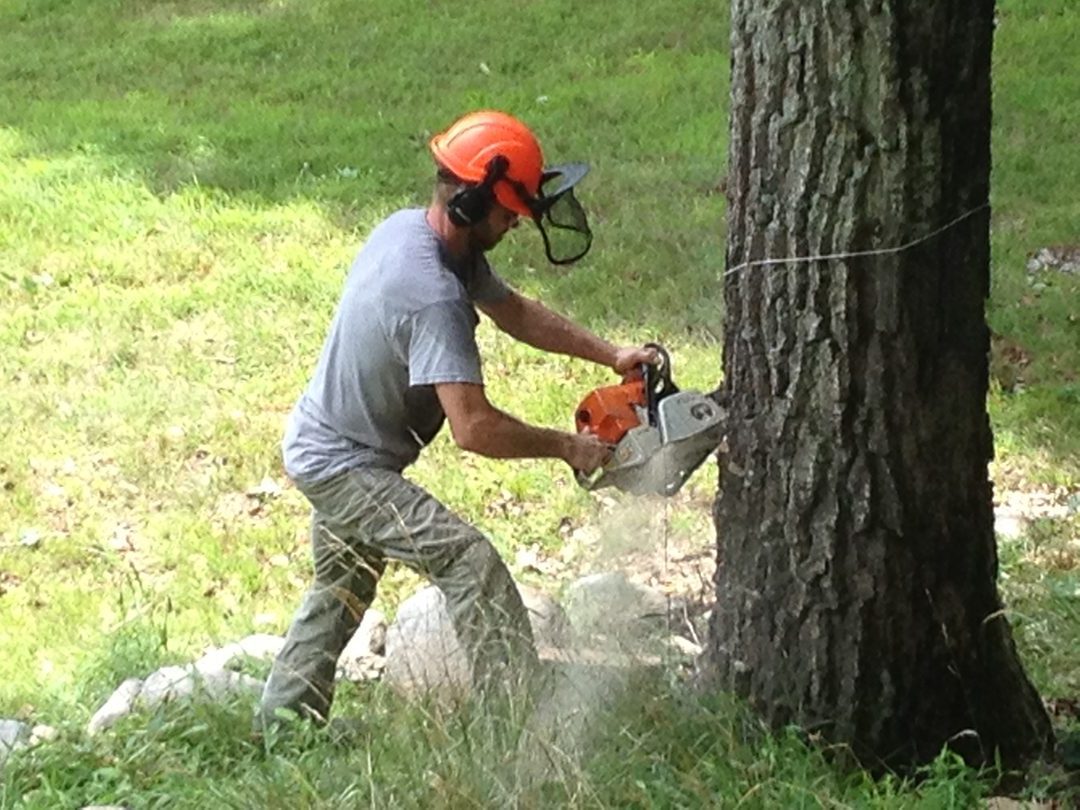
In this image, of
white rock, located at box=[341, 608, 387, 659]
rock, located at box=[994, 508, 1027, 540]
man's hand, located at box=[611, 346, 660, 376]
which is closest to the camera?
man's hand, located at box=[611, 346, 660, 376]

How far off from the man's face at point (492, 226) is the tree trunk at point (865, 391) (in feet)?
2.14

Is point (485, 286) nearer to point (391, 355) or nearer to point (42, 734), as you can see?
point (391, 355)

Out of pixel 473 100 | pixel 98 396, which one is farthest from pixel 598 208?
pixel 98 396

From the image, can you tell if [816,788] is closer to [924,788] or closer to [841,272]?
[924,788]

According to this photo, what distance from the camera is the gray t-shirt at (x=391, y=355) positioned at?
408 centimetres

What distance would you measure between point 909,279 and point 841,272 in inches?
6.1

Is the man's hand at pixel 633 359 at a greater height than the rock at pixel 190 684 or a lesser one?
greater

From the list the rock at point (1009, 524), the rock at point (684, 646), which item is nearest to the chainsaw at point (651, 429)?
the rock at point (684, 646)

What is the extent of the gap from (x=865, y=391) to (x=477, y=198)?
1140 millimetres

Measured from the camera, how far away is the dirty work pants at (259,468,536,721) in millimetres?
4219

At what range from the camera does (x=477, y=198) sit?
4.11m

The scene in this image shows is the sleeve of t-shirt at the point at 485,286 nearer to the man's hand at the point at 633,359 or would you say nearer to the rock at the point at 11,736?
the man's hand at the point at 633,359

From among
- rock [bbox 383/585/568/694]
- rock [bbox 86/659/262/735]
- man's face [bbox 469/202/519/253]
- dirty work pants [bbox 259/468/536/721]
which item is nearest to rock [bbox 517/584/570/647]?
rock [bbox 383/585/568/694]

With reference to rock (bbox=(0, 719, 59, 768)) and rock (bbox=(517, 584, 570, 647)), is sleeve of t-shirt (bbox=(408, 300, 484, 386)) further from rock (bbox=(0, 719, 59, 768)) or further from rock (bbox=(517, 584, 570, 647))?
rock (bbox=(0, 719, 59, 768))
